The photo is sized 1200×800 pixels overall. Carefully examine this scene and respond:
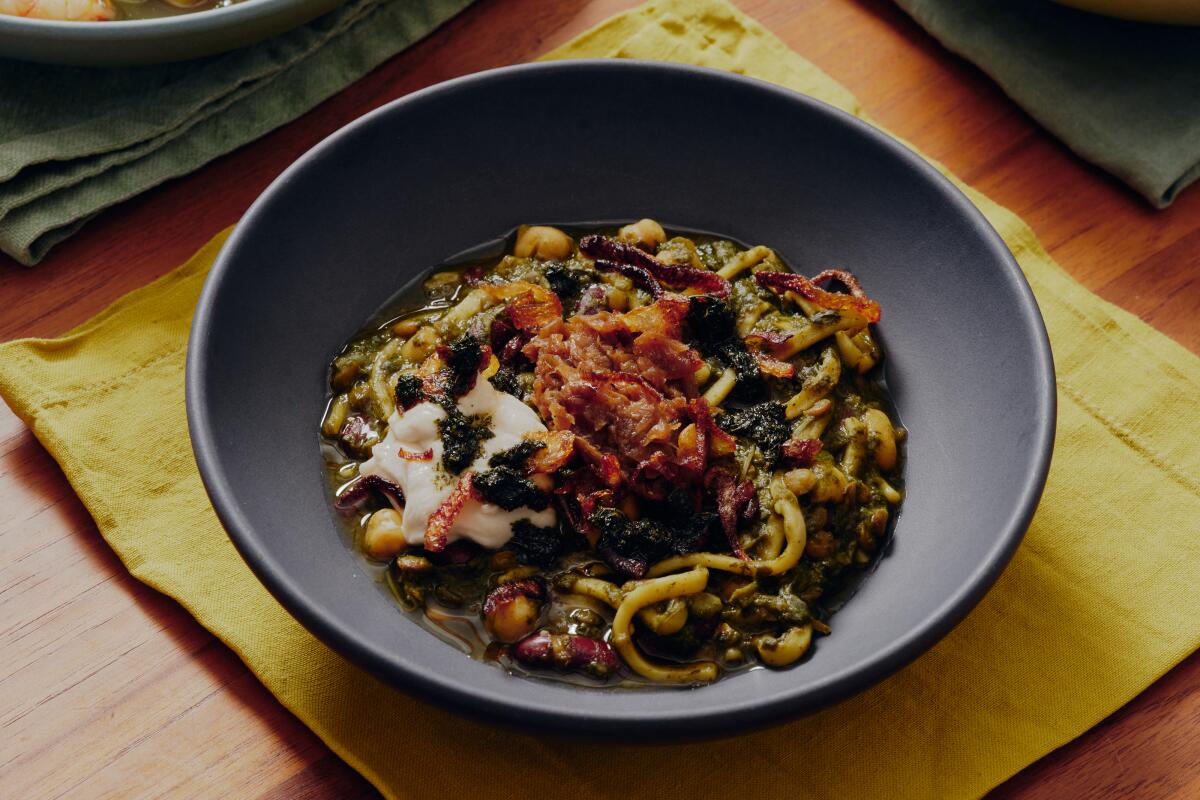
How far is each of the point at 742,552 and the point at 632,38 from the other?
3.18 metres

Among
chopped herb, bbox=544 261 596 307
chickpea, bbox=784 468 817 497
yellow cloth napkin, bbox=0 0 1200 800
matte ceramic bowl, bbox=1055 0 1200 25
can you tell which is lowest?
yellow cloth napkin, bbox=0 0 1200 800

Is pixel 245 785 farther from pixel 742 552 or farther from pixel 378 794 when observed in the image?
pixel 742 552

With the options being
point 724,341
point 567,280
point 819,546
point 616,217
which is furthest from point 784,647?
point 616,217

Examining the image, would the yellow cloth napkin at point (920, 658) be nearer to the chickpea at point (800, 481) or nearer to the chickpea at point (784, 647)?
the chickpea at point (784, 647)

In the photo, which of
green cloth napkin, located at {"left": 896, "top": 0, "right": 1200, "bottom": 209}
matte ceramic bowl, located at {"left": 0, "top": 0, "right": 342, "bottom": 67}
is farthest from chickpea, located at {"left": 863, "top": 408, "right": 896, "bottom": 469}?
matte ceramic bowl, located at {"left": 0, "top": 0, "right": 342, "bottom": 67}

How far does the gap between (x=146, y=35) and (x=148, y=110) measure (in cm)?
54

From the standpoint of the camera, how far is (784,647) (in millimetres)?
3805

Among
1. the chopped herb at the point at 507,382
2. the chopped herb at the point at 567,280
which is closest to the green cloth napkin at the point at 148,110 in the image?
the chopped herb at the point at 567,280

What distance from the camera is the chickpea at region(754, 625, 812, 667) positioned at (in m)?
3.81

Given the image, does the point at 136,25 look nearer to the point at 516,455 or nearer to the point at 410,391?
the point at 410,391

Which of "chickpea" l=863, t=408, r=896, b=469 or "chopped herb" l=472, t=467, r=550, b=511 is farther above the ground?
"chopped herb" l=472, t=467, r=550, b=511

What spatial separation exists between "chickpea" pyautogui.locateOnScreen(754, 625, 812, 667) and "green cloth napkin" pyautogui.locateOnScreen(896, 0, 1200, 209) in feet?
10.1

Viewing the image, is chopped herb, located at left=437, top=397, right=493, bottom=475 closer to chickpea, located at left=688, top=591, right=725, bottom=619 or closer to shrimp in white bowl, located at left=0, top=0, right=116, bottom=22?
chickpea, located at left=688, top=591, right=725, bottom=619

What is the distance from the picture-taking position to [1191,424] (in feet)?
15.6
